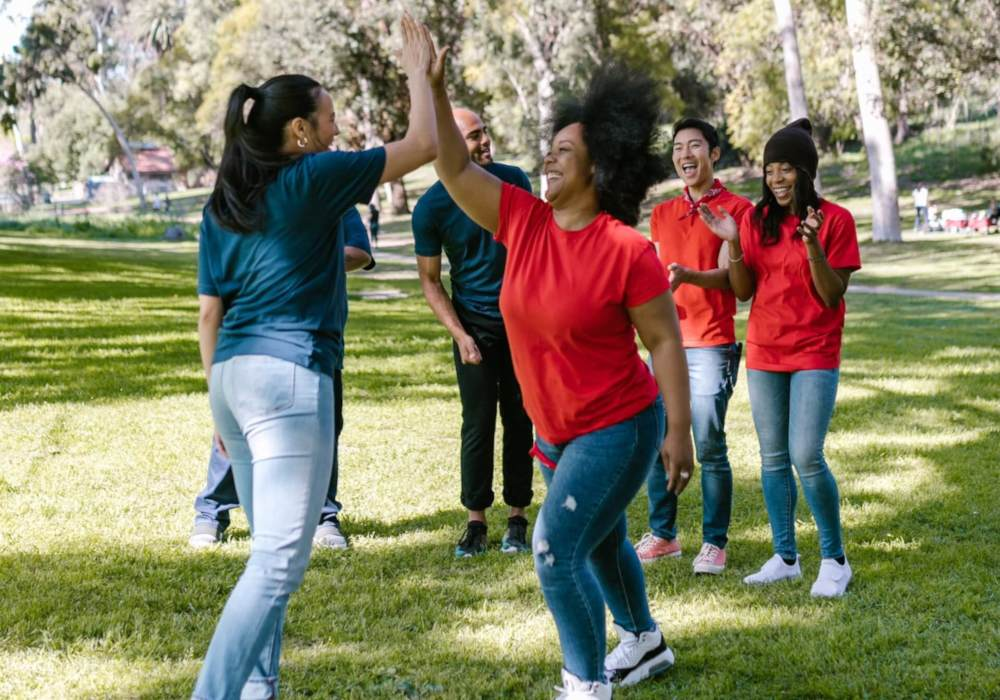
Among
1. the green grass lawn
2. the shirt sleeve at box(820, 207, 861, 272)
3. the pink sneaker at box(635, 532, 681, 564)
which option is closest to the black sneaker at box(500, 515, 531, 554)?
the green grass lawn

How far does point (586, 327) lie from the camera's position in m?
3.70

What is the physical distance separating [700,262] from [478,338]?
119cm

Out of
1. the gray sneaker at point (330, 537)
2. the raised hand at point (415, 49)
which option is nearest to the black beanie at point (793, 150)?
the raised hand at point (415, 49)

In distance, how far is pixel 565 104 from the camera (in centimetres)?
401

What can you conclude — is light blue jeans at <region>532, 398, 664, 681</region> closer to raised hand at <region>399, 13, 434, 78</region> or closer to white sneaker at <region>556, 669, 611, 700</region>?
white sneaker at <region>556, 669, 611, 700</region>

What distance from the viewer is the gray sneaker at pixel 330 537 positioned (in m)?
6.29

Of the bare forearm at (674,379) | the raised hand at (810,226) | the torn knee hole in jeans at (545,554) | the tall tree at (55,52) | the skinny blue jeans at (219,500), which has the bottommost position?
the skinny blue jeans at (219,500)

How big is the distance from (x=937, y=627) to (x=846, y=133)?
40125mm

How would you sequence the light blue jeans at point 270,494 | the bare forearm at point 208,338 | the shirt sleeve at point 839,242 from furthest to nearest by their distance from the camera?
the shirt sleeve at point 839,242 → the bare forearm at point 208,338 → the light blue jeans at point 270,494

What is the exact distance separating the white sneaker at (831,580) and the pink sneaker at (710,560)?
507 mm

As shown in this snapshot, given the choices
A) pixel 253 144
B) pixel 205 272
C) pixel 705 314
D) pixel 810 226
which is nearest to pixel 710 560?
pixel 705 314

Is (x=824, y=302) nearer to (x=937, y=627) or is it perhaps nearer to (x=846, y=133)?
(x=937, y=627)

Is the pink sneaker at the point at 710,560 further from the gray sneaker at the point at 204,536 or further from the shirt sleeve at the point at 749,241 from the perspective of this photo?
the gray sneaker at the point at 204,536

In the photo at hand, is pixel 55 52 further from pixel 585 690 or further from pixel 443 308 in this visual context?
pixel 585 690
